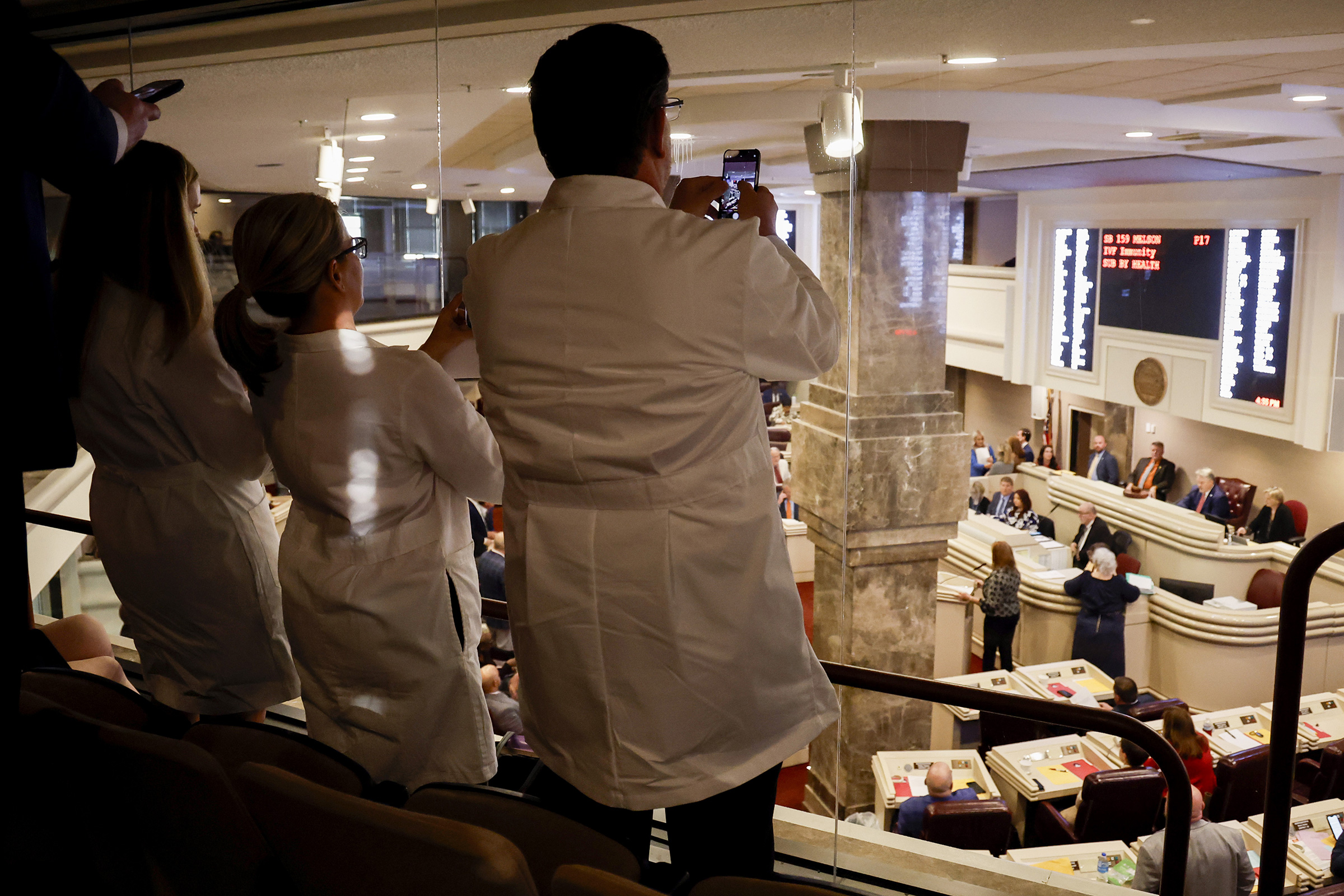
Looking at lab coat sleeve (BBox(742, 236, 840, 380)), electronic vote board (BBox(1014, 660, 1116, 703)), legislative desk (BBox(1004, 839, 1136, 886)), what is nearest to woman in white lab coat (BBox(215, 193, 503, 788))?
lab coat sleeve (BBox(742, 236, 840, 380))

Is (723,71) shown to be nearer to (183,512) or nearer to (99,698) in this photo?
(183,512)

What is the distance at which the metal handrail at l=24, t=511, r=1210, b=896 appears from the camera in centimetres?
163

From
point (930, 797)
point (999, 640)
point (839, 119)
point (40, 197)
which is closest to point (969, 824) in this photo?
point (930, 797)

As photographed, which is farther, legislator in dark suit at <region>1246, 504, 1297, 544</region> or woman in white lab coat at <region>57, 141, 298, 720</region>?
legislator in dark suit at <region>1246, 504, 1297, 544</region>

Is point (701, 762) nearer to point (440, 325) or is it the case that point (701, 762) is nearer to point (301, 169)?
A: point (440, 325)

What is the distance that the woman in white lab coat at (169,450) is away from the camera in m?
1.74

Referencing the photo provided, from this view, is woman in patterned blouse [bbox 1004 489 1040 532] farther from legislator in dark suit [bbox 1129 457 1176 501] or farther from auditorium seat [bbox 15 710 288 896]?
auditorium seat [bbox 15 710 288 896]

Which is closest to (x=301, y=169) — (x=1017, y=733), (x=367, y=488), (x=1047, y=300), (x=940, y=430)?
(x=367, y=488)

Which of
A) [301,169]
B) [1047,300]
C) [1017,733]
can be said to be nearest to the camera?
[301,169]

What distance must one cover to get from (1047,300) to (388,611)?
4.00 metres

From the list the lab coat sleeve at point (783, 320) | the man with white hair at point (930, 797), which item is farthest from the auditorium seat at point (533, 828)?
the man with white hair at point (930, 797)

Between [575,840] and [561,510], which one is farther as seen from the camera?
[575,840]

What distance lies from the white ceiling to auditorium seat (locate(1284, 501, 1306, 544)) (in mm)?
1188

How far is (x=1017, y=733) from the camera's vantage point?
622cm
